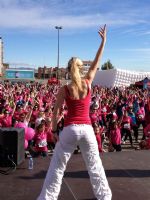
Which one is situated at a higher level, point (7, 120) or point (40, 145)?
point (7, 120)

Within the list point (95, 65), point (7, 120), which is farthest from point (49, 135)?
point (95, 65)

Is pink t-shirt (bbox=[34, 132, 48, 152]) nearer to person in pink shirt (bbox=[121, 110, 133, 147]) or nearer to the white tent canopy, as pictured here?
person in pink shirt (bbox=[121, 110, 133, 147])

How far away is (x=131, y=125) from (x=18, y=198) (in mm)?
7892

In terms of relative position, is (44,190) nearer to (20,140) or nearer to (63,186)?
(63,186)

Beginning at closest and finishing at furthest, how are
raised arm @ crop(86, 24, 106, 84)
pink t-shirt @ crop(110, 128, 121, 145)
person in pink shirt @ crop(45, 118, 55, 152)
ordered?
1. raised arm @ crop(86, 24, 106, 84)
2. person in pink shirt @ crop(45, 118, 55, 152)
3. pink t-shirt @ crop(110, 128, 121, 145)

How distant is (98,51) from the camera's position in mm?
4059

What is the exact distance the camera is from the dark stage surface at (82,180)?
482cm

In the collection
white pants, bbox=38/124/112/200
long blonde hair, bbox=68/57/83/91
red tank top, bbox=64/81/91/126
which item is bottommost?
white pants, bbox=38/124/112/200

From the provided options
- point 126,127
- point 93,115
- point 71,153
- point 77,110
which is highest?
point 77,110

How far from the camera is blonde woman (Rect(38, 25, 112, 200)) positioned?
381 cm

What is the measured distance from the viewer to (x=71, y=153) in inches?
156

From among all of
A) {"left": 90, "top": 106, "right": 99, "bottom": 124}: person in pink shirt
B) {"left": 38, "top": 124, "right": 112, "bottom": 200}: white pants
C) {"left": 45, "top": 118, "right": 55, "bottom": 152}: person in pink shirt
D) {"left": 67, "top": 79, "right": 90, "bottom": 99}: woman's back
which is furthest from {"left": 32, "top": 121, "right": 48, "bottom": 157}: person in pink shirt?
{"left": 67, "top": 79, "right": 90, "bottom": 99}: woman's back

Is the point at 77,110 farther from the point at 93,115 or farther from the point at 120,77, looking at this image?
the point at 120,77

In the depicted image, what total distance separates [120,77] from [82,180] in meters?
26.0
